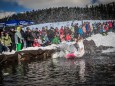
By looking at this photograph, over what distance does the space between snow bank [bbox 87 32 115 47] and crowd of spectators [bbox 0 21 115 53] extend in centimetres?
53

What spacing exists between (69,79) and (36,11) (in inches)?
796

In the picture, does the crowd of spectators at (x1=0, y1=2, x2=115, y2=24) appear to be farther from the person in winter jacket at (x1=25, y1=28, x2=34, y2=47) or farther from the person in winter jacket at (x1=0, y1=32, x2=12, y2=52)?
the person in winter jacket at (x1=0, y1=32, x2=12, y2=52)

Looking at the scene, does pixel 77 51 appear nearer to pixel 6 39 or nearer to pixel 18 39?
pixel 18 39

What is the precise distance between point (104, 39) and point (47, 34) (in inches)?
383

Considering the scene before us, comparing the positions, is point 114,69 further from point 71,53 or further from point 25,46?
point 25,46

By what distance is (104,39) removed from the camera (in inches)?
1324

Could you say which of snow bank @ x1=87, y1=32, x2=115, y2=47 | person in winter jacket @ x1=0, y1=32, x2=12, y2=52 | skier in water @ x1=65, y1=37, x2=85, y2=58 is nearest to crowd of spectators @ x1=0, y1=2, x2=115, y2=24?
snow bank @ x1=87, y1=32, x2=115, y2=47

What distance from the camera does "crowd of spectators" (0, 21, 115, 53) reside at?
70.0 ft

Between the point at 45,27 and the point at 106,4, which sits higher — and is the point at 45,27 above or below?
below

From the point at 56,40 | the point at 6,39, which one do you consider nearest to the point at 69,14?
the point at 56,40

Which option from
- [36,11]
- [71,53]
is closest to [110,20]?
[36,11]

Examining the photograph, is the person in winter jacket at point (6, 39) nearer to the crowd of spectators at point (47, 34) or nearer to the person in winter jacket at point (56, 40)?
the crowd of spectators at point (47, 34)

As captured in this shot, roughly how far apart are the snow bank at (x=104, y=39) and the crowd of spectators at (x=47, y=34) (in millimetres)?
533

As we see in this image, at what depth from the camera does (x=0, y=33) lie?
21.9 m
